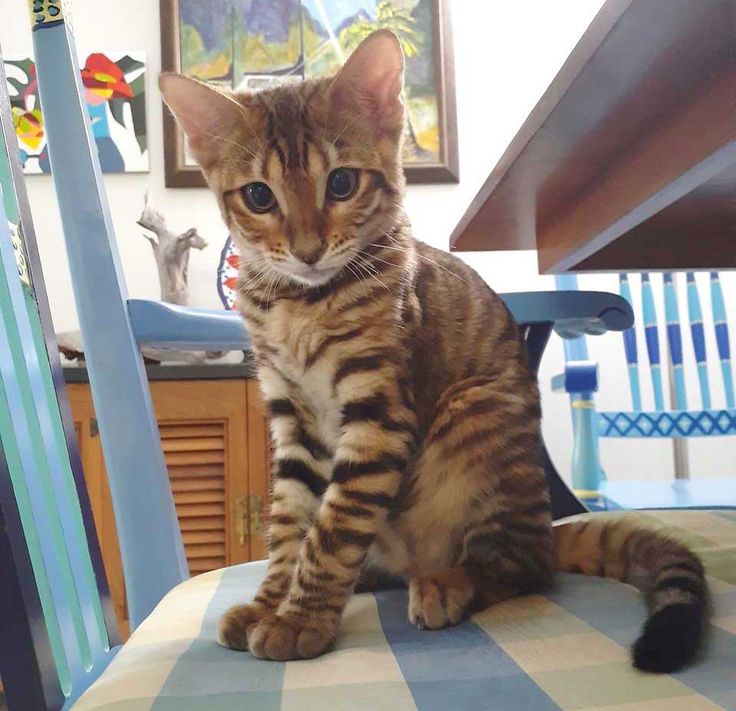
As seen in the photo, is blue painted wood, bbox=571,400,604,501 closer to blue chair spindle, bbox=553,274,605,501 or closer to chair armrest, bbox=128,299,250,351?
blue chair spindle, bbox=553,274,605,501

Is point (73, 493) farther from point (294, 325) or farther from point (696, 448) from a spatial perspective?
point (696, 448)

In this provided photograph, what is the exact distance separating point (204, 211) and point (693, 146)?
1.93 m

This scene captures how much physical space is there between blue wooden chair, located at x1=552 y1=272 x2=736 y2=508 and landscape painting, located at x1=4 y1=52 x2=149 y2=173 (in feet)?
4.48

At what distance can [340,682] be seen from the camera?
48 centimetres

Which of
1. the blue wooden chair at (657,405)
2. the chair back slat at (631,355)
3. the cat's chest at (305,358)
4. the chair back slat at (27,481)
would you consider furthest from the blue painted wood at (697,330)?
the chair back slat at (27,481)

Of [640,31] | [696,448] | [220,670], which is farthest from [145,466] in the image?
[696,448]

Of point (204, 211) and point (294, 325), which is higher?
point (204, 211)

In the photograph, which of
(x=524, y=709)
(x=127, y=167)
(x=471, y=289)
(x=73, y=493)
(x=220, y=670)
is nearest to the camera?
(x=524, y=709)

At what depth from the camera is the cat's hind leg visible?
0.73 metres

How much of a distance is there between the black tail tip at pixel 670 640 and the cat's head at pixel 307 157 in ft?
1.44

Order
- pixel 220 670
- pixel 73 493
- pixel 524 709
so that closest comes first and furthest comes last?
pixel 524 709 < pixel 220 670 < pixel 73 493

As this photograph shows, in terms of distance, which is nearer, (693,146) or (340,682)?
(340,682)

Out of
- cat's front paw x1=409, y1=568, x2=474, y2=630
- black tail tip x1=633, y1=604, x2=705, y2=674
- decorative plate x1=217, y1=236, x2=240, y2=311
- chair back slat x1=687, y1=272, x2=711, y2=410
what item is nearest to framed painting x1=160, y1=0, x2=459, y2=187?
decorative plate x1=217, y1=236, x2=240, y2=311

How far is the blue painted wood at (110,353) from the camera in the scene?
2.68 ft
